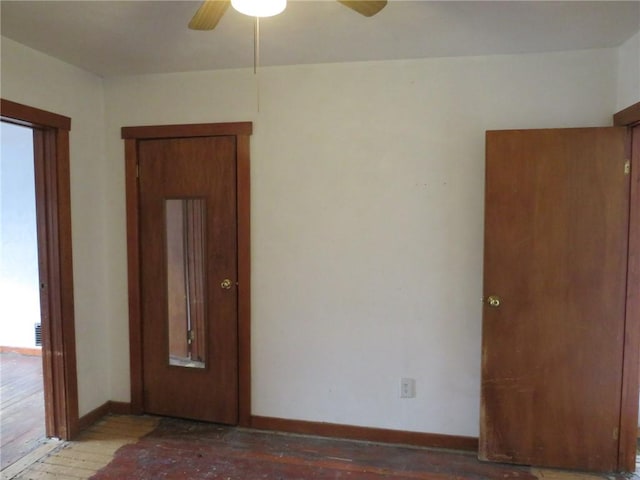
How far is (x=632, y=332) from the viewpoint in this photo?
7.25 ft

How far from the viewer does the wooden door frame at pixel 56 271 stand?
2.46 metres

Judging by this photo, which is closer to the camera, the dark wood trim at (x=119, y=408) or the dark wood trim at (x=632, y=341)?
the dark wood trim at (x=632, y=341)

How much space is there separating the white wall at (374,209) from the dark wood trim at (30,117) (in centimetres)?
46

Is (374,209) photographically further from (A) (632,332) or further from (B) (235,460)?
(B) (235,460)

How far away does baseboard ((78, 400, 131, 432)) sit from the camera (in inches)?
107

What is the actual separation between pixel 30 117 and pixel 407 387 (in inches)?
103

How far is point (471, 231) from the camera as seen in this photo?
2426 millimetres

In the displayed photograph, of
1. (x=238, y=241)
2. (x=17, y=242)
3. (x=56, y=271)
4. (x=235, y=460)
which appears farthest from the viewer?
(x=17, y=242)

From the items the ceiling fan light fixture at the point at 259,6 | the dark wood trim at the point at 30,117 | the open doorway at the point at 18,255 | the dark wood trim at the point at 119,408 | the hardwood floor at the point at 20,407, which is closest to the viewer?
the ceiling fan light fixture at the point at 259,6

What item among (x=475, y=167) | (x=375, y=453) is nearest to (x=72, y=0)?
(x=475, y=167)

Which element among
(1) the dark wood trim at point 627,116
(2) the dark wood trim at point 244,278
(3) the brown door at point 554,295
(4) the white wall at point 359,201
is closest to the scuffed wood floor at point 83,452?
(4) the white wall at point 359,201

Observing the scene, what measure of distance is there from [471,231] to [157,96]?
7.02 ft

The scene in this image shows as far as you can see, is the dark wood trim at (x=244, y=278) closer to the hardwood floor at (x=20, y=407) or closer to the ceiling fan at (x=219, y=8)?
the ceiling fan at (x=219, y=8)

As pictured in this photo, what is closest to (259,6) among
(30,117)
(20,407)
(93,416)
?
(30,117)
